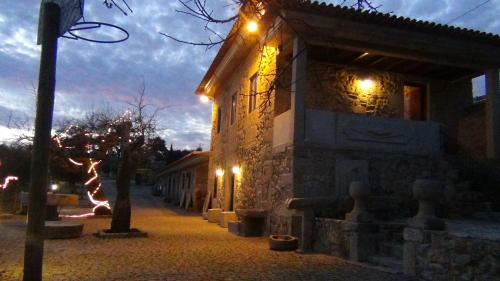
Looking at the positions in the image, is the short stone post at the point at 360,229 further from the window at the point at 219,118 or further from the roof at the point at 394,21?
the window at the point at 219,118

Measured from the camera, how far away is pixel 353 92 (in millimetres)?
12055

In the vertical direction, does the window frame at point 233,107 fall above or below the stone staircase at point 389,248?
above

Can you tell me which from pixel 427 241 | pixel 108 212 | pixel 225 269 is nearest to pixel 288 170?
pixel 225 269

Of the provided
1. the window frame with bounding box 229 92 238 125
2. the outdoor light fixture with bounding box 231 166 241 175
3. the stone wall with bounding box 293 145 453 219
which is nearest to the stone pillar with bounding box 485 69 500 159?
the stone wall with bounding box 293 145 453 219

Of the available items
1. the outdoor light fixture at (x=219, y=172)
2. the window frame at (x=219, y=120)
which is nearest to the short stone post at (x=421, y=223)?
the outdoor light fixture at (x=219, y=172)

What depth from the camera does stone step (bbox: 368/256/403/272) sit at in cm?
655

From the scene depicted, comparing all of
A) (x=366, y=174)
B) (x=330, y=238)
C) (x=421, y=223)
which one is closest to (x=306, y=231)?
(x=330, y=238)

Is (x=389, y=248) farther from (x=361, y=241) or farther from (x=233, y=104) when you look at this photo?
(x=233, y=104)

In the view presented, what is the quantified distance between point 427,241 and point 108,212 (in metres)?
13.3

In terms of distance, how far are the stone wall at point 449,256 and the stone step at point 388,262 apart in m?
0.40

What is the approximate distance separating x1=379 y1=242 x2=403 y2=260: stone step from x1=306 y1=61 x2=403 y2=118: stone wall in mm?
5083

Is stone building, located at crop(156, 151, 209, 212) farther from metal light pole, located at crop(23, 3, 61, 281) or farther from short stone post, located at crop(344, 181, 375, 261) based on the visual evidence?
metal light pole, located at crop(23, 3, 61, 281)

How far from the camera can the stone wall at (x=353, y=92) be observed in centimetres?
1181

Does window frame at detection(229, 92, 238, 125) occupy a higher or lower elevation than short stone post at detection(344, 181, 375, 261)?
higher
